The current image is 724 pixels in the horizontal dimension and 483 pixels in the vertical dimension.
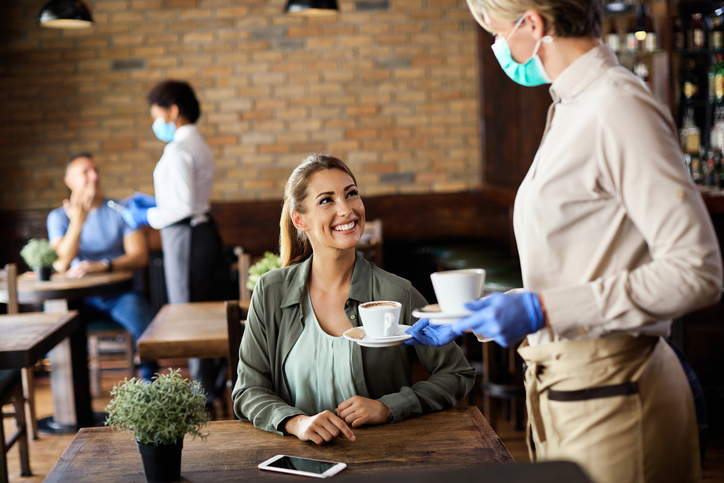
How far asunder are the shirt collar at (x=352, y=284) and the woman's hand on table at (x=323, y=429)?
391 mm

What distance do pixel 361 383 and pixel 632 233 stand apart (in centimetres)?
85

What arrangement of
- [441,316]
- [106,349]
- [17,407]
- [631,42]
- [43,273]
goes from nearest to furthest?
[441,316], [17,407], [43,273], [631,42], [106,349]

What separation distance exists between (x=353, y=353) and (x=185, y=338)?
120 centimetres

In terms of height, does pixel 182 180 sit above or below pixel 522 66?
below

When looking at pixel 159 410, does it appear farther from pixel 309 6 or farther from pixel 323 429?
pixel 309 6

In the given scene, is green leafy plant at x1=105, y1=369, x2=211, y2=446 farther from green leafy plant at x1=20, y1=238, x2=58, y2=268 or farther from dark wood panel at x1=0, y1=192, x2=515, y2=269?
dark wood panel at x1=0, y1=192, x2=515, y2=269

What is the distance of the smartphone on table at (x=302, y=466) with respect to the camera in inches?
50.6

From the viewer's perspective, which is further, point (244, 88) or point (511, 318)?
point (244, 88)

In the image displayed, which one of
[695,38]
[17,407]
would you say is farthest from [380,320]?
[695,38]

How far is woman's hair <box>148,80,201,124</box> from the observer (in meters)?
4.12

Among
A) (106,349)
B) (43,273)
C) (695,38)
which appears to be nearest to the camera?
(43,273)

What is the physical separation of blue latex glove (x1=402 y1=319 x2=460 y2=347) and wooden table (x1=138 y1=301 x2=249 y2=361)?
1.26 metres

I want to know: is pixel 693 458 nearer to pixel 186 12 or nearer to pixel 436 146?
pixel 436 146

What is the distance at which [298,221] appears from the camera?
1.97 m
